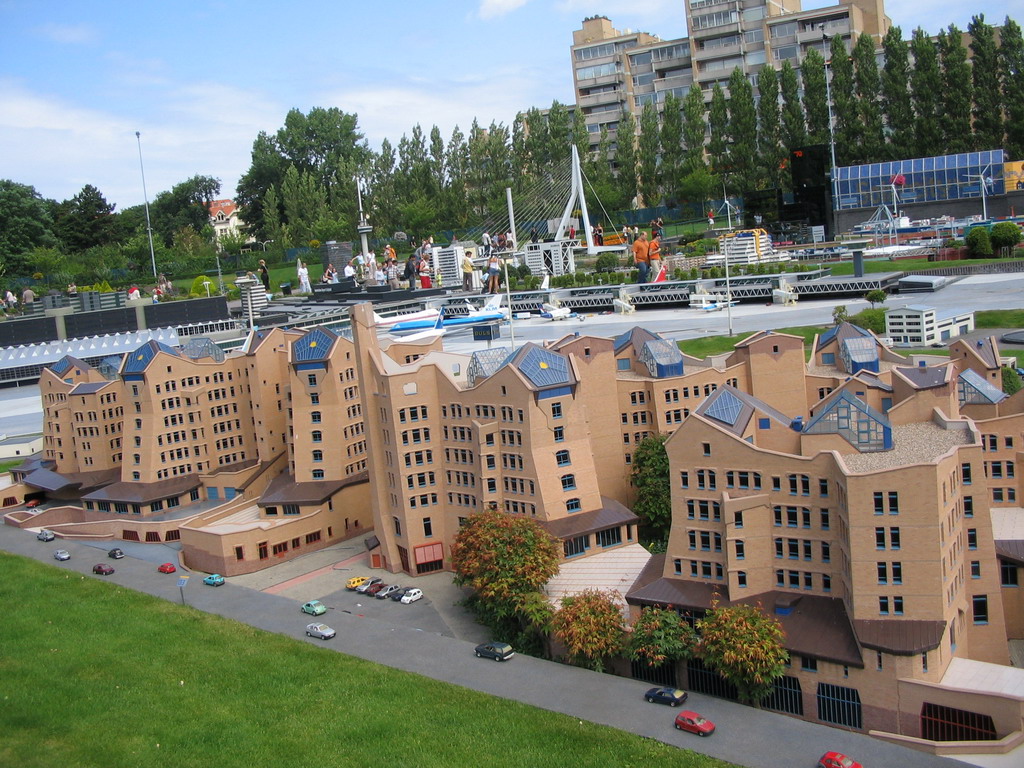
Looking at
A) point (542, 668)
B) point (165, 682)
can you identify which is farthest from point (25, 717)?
point (542, 668)

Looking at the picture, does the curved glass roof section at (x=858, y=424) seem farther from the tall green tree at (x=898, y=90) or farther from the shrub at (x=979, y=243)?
the tall green tree at (x=898, y=90)

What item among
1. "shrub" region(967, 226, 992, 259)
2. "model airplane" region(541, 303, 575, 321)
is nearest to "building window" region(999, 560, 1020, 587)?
"shrub" region(967, 226, 992, 259)

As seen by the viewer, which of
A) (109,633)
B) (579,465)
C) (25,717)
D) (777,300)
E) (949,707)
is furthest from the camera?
(777,300)

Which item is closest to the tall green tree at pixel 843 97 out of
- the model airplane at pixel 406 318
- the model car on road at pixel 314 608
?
the model airplane at pixel 406 318

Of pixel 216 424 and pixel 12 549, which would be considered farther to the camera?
pixel 216 424

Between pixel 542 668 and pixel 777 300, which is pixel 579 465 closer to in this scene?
pixel 542 668

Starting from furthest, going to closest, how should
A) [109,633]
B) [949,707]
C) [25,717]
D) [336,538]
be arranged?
[336,538] → [109,633] → [25,717] → [949,707]

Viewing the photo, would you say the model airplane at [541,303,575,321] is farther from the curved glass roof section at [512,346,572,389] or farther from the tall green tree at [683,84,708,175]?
the curved glass roof section at [512,346,572,389]

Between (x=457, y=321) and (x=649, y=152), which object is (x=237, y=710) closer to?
(x=457, y=321)
